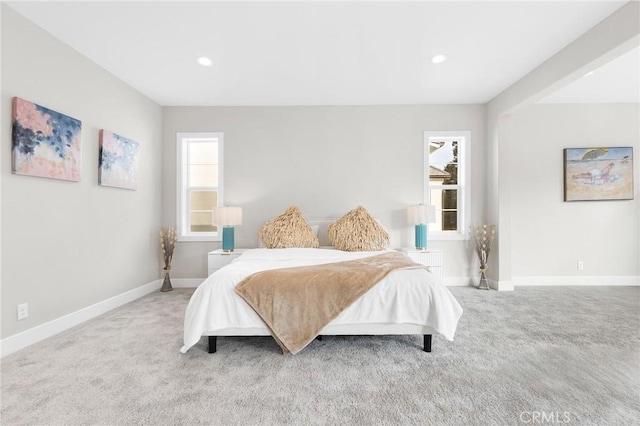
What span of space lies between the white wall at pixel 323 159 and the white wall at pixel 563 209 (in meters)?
0.69

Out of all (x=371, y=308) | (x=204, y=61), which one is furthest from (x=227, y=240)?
(x=371, y=308)

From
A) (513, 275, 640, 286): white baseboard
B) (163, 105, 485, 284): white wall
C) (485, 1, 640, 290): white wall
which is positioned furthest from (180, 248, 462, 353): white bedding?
(513, 275, 640, 286): white baseboard

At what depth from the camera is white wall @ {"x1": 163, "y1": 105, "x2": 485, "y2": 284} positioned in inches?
167

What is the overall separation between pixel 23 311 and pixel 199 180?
255 cm

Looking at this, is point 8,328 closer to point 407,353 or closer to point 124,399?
point 124,399

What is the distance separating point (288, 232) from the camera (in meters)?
3.77

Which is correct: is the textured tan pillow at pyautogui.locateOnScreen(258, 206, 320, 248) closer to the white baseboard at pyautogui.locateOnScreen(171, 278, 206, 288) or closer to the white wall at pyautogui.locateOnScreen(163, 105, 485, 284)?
the white wall at pyautogui.locateOnScreen(163, 105, 485, 284)

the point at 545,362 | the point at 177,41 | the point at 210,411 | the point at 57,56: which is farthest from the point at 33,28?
the point at 545,362

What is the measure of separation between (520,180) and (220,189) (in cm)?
455

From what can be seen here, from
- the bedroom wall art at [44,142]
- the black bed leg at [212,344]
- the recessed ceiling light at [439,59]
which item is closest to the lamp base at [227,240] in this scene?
the bedroom wall art at [44,142]

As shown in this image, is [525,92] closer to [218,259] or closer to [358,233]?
[358,233]

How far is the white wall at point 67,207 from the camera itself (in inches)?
86.7

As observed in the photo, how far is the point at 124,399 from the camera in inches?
64.7

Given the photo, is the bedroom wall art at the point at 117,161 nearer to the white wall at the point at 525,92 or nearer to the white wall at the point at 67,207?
the white wall at the point at 67,207
